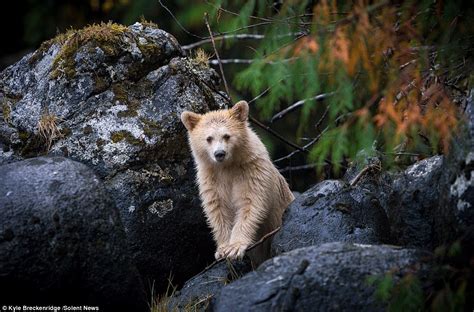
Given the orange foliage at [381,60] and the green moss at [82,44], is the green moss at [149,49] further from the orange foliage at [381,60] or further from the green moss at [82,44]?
the orange foliage at [381,60]

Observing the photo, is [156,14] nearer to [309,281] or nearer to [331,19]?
[331,19]

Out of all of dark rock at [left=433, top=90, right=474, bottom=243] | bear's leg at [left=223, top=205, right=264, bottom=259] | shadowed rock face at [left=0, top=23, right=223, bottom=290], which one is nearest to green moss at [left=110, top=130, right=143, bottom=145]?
shadowed rock face at [left=0, top=23, right=223, bottom=290]

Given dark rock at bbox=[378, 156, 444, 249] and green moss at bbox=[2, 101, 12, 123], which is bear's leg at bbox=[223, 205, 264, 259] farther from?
green moss at bbox=[2, 101, 12, 123]

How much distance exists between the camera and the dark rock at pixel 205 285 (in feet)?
24.3

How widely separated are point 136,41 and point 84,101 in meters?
0.91

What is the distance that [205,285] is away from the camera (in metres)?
7.66

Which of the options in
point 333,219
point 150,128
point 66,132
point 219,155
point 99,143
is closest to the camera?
point 333,219

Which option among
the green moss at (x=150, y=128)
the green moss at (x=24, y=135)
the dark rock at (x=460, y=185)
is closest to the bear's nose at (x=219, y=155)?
the green moss at (x=150, y=128)

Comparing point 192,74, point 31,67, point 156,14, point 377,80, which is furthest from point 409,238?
point 156,14

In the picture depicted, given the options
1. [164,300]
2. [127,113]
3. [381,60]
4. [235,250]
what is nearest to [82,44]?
[127,113]

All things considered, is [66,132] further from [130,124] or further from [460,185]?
[460,185]

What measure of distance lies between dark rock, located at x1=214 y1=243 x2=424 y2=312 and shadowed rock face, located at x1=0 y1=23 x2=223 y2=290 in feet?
7.38

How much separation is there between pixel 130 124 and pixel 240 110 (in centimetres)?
111

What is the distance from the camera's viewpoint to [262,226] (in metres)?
8.43
